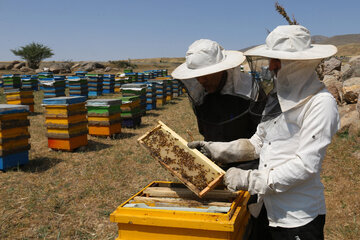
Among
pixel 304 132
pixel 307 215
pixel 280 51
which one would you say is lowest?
pixel 307 215

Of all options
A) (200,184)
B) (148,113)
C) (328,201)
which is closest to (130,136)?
(148,113)

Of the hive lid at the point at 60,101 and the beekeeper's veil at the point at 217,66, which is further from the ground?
the beekeeper's veil at the point at 217,66

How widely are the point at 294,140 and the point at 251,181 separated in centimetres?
32

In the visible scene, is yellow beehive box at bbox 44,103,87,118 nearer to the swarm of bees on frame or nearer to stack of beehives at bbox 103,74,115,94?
the swarm of bees on frame

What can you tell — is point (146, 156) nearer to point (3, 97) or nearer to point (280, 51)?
point (280, 51)

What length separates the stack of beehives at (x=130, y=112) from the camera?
888 cm

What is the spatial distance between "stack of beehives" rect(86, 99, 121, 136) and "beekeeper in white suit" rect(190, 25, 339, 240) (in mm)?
6050

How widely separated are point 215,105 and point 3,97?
53.9 ft

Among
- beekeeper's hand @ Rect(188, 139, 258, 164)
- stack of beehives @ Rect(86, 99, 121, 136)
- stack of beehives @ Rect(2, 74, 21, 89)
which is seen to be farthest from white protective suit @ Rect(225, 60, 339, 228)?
stack of beehives @ Rect(2, 74, 21, 89)

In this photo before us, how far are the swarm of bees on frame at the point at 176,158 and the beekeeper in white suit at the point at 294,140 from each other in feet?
0.63

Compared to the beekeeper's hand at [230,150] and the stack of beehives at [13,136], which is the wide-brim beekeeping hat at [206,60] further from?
the stack of beehives at [13,136]

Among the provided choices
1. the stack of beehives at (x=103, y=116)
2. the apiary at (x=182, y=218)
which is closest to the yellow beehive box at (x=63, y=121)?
the stack of beehives at (x=103, y=116)

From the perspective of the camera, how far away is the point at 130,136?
8.21m

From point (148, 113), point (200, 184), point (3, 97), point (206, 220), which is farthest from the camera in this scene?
point (3, 97)
